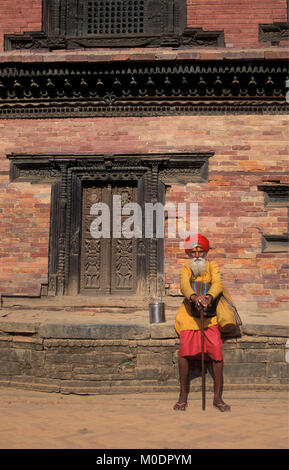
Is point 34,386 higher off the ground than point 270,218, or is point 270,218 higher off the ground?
point 270,218

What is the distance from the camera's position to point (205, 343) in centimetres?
434

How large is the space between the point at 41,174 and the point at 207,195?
3.21m

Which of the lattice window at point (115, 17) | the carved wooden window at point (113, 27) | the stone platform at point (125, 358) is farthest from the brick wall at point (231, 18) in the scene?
the stone platform at point (125, 358)

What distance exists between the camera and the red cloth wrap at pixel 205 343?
4277 millimetres

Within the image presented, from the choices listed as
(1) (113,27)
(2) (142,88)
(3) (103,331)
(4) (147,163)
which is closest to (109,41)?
(1) (113,27)

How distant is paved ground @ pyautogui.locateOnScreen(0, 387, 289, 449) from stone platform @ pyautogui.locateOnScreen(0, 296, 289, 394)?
0.44ft

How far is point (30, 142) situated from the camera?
7.14 meters

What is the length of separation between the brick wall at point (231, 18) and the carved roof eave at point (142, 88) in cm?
104

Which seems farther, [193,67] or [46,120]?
[46,120]

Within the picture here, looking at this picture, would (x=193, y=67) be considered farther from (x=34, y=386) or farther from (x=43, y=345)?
(x=34, y=386)

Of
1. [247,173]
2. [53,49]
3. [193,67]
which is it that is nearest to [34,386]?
[247,173]

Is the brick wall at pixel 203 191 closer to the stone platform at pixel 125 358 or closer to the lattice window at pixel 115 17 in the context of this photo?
the stone platform at pixel 125 358

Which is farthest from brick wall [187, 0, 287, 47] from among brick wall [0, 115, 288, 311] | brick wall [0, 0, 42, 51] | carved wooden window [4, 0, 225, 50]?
brick wall [0, 0, 42, 51]

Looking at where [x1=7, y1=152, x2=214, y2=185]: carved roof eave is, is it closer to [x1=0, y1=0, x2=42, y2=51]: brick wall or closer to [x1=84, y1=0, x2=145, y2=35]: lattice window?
[x1=0, y1=0, x2=42, y2=51]: brick wall
